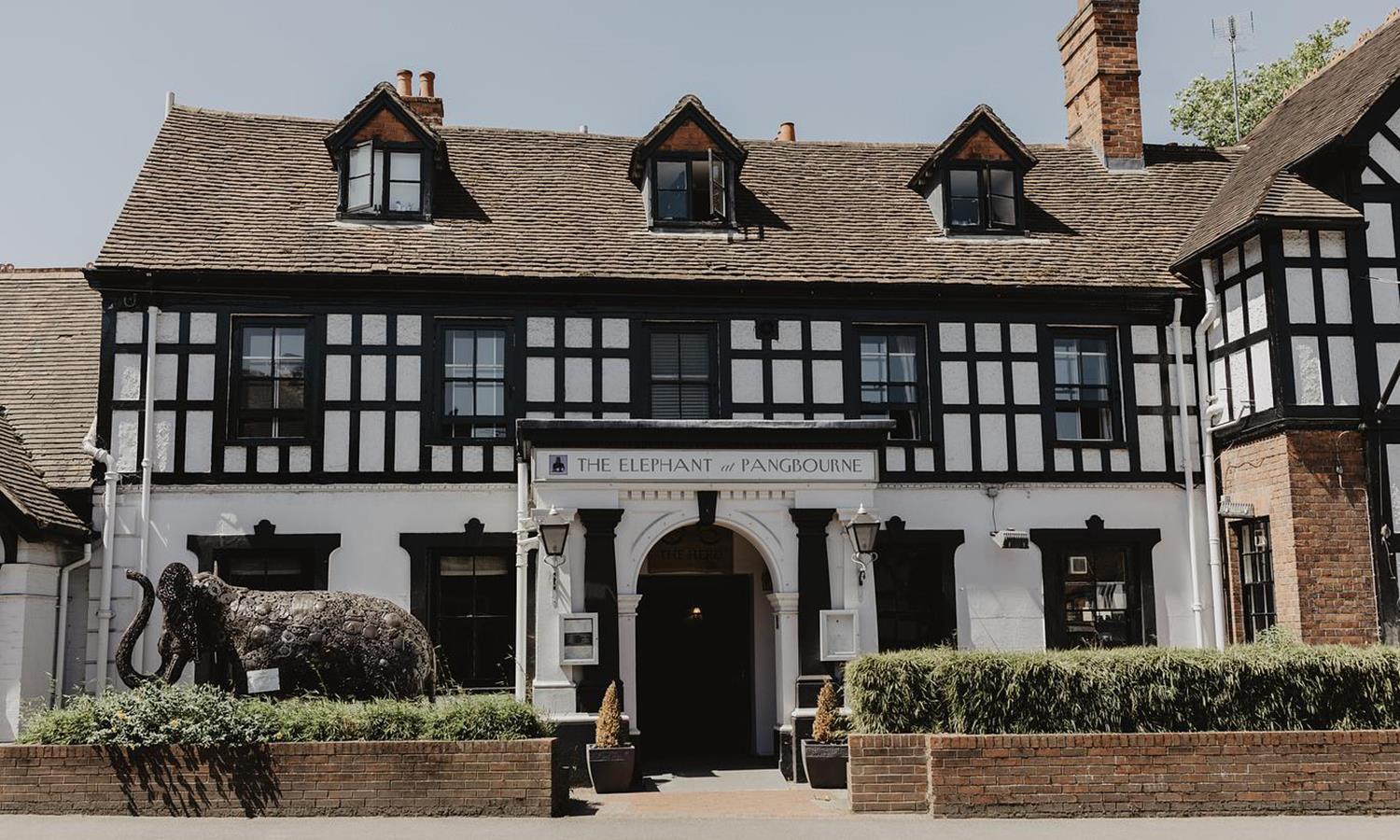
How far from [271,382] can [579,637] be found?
18.5 feet

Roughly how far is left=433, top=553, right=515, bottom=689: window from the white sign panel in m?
2.44

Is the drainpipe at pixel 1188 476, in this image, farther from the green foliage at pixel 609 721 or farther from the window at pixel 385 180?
the window at pixel 385 180

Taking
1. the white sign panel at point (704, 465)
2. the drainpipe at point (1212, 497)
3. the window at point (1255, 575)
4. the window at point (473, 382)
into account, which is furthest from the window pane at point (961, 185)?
the window at point (473, 382)

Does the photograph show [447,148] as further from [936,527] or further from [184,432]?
[936,527]

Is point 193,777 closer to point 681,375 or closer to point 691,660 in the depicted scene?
point 691,660

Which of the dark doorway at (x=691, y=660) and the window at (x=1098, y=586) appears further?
the dark doorway at (x=691, y=660)

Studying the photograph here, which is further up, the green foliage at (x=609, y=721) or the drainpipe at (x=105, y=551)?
the drainpipe at (x=105, y=551)

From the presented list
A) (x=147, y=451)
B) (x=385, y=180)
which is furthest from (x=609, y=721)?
(x=385, y=180)

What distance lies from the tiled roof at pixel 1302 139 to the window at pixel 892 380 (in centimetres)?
405

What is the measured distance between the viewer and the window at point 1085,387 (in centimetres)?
1853

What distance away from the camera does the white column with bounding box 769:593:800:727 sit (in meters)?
15.5

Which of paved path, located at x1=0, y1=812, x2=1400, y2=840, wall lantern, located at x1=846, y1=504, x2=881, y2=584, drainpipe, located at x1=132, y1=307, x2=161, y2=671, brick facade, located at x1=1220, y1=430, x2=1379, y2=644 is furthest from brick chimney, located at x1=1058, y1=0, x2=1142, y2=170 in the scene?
drainpipe, located at x1=132, y1=307, x2=161, y2=671

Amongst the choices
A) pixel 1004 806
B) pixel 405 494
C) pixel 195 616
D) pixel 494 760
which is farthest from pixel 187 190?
pixel 1004 806

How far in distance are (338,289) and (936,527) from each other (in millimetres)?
8504
